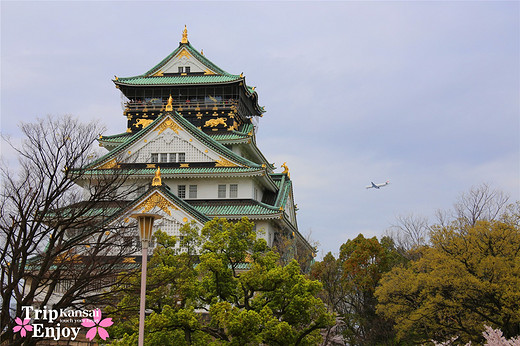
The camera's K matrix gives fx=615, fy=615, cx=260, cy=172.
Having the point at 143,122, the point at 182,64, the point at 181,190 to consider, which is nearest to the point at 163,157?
the point at 181,190

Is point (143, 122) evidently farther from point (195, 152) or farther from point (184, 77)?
point (195, 152)

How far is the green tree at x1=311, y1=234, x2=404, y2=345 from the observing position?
37031 mm

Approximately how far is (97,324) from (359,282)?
19.2 metres

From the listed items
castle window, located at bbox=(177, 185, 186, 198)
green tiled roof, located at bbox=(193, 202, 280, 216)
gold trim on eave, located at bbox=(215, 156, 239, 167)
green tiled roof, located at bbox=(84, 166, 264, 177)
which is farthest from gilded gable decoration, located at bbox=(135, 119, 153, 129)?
green tiled roof, located at bbox=(193, 202, 280, 216)

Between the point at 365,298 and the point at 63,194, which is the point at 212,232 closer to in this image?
the point at 63,194

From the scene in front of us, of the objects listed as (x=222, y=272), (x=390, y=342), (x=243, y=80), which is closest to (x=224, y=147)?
(x=243, y=80)

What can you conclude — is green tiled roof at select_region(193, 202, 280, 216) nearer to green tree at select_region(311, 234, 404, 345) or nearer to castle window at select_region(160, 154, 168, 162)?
castle window at select_region(160, 154, 168, 162)

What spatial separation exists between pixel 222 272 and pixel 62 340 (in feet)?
29.0

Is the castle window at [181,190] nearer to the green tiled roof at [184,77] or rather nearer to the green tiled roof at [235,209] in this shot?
the green tiled roof at [235,209]

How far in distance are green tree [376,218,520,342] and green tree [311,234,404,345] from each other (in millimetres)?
5867

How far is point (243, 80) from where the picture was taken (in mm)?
46875

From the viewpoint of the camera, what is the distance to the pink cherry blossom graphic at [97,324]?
21.4m

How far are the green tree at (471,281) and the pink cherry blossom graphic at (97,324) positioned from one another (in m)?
15.3

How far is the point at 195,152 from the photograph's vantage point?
42344 millimetres
